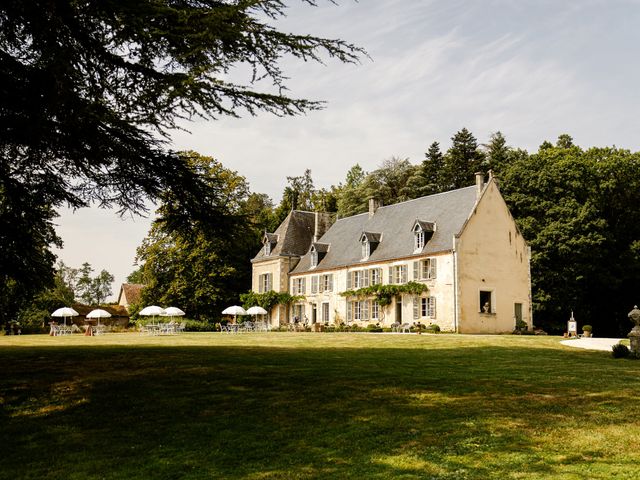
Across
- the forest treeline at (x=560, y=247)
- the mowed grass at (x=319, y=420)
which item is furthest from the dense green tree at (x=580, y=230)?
the mowed grass at (x=319, y=420)

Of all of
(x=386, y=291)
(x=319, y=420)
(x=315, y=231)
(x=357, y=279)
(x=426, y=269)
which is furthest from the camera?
(x=315, y=231)

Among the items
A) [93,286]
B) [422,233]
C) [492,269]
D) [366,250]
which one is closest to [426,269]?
[422,233]

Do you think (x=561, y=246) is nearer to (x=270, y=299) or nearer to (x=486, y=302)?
(x=486, y=302)

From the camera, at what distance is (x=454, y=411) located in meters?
8.73

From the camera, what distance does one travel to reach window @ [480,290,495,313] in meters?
34.6

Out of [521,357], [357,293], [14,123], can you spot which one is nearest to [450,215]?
[357,293]

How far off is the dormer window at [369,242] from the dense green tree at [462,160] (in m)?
16.2

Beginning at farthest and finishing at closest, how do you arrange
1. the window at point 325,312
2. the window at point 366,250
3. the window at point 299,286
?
the window at point 299,286 < the window at point 325,312 < the window at point 366,250

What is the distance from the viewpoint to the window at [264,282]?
1867 inches

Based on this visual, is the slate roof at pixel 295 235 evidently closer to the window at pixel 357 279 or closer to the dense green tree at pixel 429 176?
the window at pixel 357 279

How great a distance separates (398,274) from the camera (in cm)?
3753

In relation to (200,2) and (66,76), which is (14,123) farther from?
(200,2)

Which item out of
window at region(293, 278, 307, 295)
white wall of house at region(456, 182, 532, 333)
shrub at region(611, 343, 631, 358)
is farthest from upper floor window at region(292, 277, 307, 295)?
shrub at region(611, 343, 631, 358)

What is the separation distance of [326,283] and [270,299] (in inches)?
199
